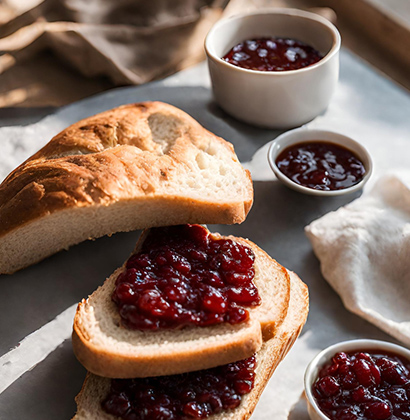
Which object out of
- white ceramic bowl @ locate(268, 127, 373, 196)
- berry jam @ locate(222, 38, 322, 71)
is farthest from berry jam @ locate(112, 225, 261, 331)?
berry jam @ locate(222, 38, 322, 71)

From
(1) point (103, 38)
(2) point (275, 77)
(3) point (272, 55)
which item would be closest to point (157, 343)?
(2) point (275, 77)

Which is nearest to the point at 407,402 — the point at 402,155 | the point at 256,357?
the point at 256,357

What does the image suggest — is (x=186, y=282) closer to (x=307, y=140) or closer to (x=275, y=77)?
(x=307, y=140)

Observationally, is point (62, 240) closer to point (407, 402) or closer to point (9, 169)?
point (9, 169)

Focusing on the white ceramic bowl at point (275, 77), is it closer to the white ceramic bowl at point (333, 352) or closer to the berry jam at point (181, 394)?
the white ceramic bowl at point (333, 352)

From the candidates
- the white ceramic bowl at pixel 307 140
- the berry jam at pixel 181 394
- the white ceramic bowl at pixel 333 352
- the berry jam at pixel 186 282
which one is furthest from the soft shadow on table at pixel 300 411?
the white ceramic bowl at pixel 307 140

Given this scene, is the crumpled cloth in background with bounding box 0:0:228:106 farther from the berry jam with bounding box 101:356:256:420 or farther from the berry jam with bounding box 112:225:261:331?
the berry jam with bounding box 101:356:256:420
